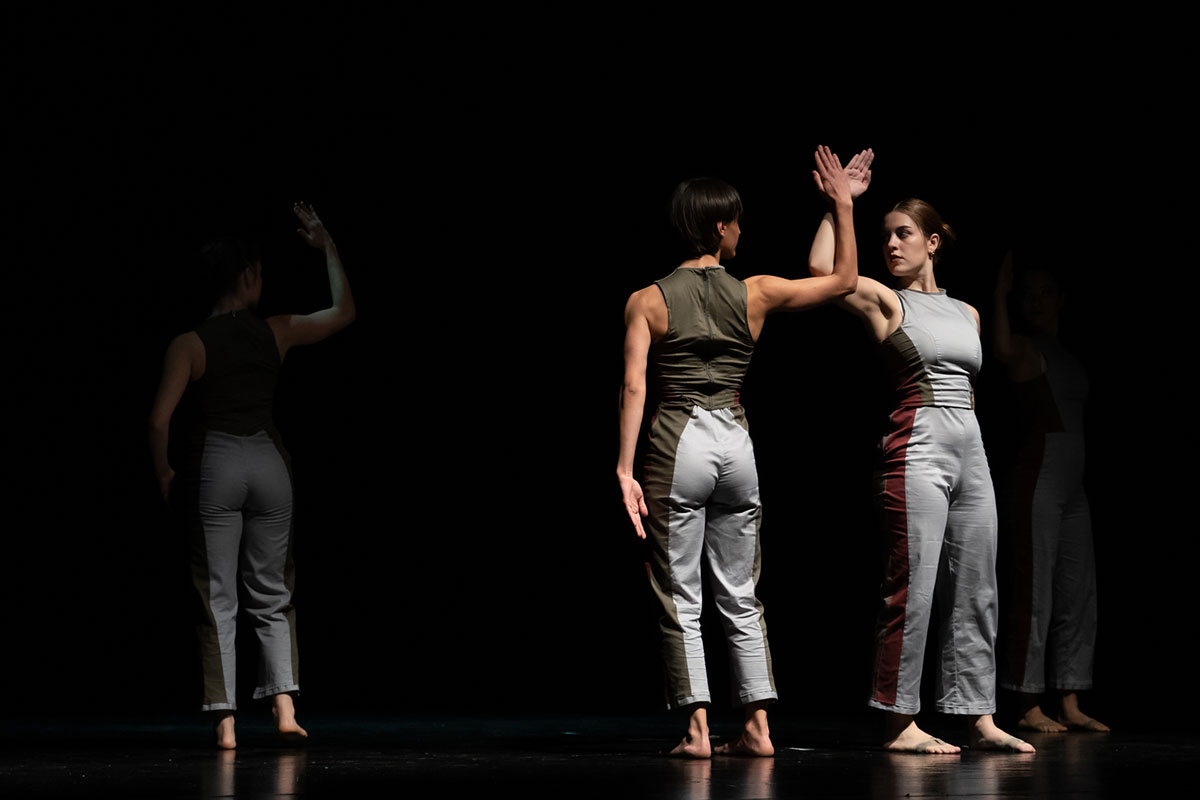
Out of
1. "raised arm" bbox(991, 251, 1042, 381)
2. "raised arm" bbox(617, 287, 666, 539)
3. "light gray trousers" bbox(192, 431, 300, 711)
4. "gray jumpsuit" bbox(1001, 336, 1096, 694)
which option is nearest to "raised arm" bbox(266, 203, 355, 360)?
"light gray trousers" bbox(192, 431, 300, 711)

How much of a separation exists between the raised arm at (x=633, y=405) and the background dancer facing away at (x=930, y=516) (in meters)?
0.47

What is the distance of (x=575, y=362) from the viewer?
569 cm

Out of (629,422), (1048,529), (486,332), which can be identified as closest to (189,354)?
(629,422)

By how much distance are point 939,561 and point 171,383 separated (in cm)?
194

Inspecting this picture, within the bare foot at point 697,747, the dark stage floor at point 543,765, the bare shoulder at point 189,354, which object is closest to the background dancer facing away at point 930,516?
the dark stage floor at point 543,765

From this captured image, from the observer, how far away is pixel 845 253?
3516mm

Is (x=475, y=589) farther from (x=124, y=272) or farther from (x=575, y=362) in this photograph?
(x=124, y=272)

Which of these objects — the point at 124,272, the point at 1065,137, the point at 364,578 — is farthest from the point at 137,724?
the point at 1065,137

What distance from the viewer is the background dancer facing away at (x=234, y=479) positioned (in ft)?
12.9

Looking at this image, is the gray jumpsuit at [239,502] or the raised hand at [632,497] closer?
the raised hand at [632,497]

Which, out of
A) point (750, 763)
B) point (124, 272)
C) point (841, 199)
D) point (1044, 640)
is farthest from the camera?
point (124, 272)

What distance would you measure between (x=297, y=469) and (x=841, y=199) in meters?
2.71

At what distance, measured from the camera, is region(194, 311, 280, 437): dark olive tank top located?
397 centimetres

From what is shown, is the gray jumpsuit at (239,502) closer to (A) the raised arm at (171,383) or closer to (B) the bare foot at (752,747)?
(A) the raised arm at (171,383)
